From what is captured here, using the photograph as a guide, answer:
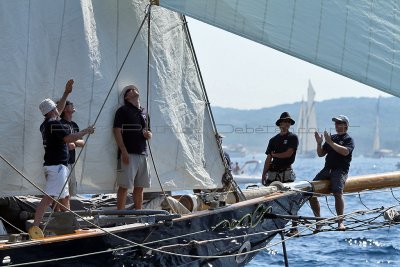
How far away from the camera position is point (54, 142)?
1077cm

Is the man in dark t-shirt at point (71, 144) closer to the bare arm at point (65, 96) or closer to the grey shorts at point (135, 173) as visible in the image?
the bare arm at point (65, 96)

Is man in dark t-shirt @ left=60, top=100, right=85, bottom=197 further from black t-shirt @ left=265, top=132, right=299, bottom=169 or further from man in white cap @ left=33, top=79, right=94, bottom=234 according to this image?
black t-shirt @ left=265, top=132, right=299, bottom=169

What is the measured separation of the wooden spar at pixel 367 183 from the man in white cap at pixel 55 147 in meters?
4.61

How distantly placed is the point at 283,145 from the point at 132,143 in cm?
350

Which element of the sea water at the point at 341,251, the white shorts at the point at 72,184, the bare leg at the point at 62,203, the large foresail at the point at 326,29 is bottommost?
the sea water at the point at 341,251

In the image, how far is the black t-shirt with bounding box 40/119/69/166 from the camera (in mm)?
10672

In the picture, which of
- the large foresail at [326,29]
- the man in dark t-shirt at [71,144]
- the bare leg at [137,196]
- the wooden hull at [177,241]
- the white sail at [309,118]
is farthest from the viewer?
the white sail at [309,118]

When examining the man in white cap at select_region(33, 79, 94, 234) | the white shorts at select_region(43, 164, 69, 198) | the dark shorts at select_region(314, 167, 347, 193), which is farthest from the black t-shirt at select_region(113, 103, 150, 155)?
the dark shorts at select_region(314, 167, 347, 193)

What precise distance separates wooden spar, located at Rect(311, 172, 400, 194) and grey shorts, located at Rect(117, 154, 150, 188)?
325 cm

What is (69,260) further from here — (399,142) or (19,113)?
(399,142)

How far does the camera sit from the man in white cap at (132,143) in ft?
38.7

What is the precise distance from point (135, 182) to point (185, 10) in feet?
7.34

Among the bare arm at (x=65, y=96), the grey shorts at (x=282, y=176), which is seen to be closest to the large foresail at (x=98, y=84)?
the bare arm at (x=65, y=96)

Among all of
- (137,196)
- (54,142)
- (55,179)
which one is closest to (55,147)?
(54,142)
